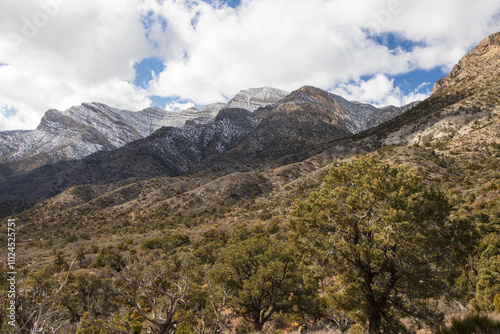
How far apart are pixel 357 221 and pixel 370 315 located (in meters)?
3.46

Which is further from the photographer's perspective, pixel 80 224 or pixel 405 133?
pixel 405 133

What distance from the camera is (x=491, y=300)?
13.5 meters

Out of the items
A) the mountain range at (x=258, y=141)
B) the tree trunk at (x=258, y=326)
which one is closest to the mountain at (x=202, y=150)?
the mountain range at (x=258, y=141)

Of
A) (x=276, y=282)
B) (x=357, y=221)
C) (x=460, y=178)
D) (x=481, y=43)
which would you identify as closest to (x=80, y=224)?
(x=276, y=282)

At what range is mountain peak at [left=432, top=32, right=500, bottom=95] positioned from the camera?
61112mm

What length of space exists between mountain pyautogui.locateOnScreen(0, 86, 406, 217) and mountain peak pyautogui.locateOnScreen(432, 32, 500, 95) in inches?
1869

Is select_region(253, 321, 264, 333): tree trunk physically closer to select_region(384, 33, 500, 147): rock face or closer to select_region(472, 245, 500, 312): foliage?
select_region(472, 245, 500, 312): foliage

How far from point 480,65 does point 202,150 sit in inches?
4854

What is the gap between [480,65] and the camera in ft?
235

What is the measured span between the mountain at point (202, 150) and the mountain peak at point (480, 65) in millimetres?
47463

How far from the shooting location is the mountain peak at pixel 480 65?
61.1 m

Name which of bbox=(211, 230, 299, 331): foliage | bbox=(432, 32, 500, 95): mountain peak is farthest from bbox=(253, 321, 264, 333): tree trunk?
bbox=(432, 32, 500, 95): mountain peak

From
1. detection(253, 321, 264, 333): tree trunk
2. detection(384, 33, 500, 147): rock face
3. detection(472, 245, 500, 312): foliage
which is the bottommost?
detection(253, 321, 264, 333): tree trunk

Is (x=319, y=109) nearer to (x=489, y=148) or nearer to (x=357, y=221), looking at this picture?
(x=489, y=148)
